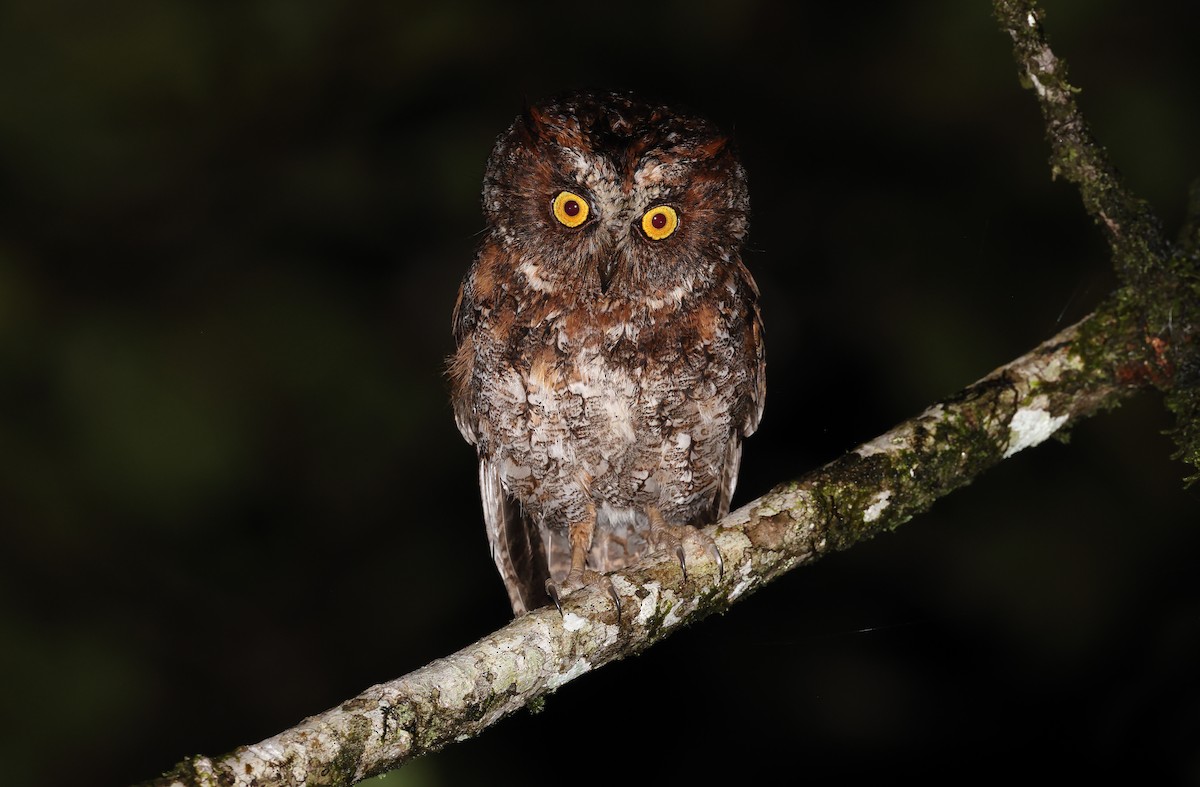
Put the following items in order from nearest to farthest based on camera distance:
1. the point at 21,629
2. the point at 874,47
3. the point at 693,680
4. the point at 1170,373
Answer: the point at 1170,373
the point at 21,629
the point at 874,47
the point at 693,680

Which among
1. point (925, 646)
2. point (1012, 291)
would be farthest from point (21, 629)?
point (1012, 291)

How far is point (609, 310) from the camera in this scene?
8.50 ft

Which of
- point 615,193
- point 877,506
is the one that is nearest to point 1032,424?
point 877,506

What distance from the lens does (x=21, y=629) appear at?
9.70ft

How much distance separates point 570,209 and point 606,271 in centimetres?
19

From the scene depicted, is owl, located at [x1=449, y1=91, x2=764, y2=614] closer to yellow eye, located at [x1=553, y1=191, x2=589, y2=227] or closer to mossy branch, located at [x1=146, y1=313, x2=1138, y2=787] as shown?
yellow eye, located at [x1=553, y1=191, x2=589, y2=227]

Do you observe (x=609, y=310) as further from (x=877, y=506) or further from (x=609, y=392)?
(x=877, y=506)

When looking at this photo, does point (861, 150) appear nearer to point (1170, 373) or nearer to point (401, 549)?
point (1170, 373)

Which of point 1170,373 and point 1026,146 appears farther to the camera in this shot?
point 1026,146

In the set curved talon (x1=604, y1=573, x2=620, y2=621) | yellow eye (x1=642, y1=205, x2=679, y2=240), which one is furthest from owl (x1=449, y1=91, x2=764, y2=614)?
curved talon (x1=604, y1=573, x2=620, y2=621)

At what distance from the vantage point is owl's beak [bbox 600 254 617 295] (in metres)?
2.47

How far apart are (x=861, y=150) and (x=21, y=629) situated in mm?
3537

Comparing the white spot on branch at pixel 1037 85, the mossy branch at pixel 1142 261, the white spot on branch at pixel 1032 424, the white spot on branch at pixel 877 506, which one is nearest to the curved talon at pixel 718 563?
the white spot on branch at pixel 877 506

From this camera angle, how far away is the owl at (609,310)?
8.06 feet
